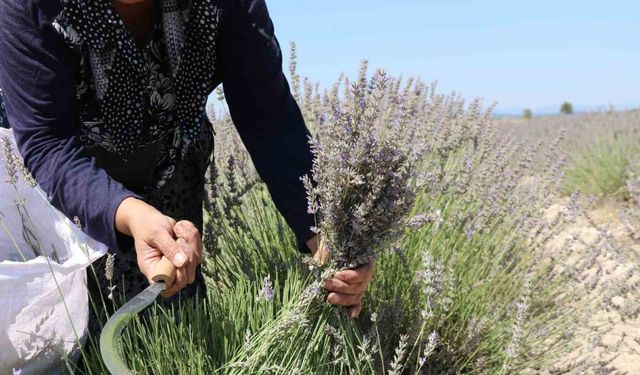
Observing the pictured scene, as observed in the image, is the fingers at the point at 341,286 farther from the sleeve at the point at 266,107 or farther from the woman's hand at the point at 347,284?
the sleeve at the point at 266,107

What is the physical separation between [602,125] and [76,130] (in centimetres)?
807

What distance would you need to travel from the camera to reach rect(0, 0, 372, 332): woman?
5.02 ft

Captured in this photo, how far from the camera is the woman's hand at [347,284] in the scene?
1.60 metres

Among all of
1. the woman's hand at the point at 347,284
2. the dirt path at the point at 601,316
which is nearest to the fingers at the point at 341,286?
the woman's hand at the point at 347,284

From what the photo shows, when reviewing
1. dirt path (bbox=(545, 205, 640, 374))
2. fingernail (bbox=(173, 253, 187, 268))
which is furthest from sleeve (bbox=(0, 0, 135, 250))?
dirt path (bbox=(545, 205, 640, 374))

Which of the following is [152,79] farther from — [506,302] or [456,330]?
[506,302]

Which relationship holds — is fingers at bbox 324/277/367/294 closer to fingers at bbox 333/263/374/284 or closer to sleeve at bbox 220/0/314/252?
fingers at bbox 333/263/374/284

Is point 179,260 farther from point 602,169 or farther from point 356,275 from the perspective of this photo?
point 602,169

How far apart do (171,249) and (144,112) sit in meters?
0.70

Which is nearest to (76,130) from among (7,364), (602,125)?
(7,364)

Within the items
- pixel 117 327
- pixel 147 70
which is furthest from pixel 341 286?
pixel 147 70

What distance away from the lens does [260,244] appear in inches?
86.7

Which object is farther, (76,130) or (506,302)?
(506,302)

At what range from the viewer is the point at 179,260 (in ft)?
4.35
